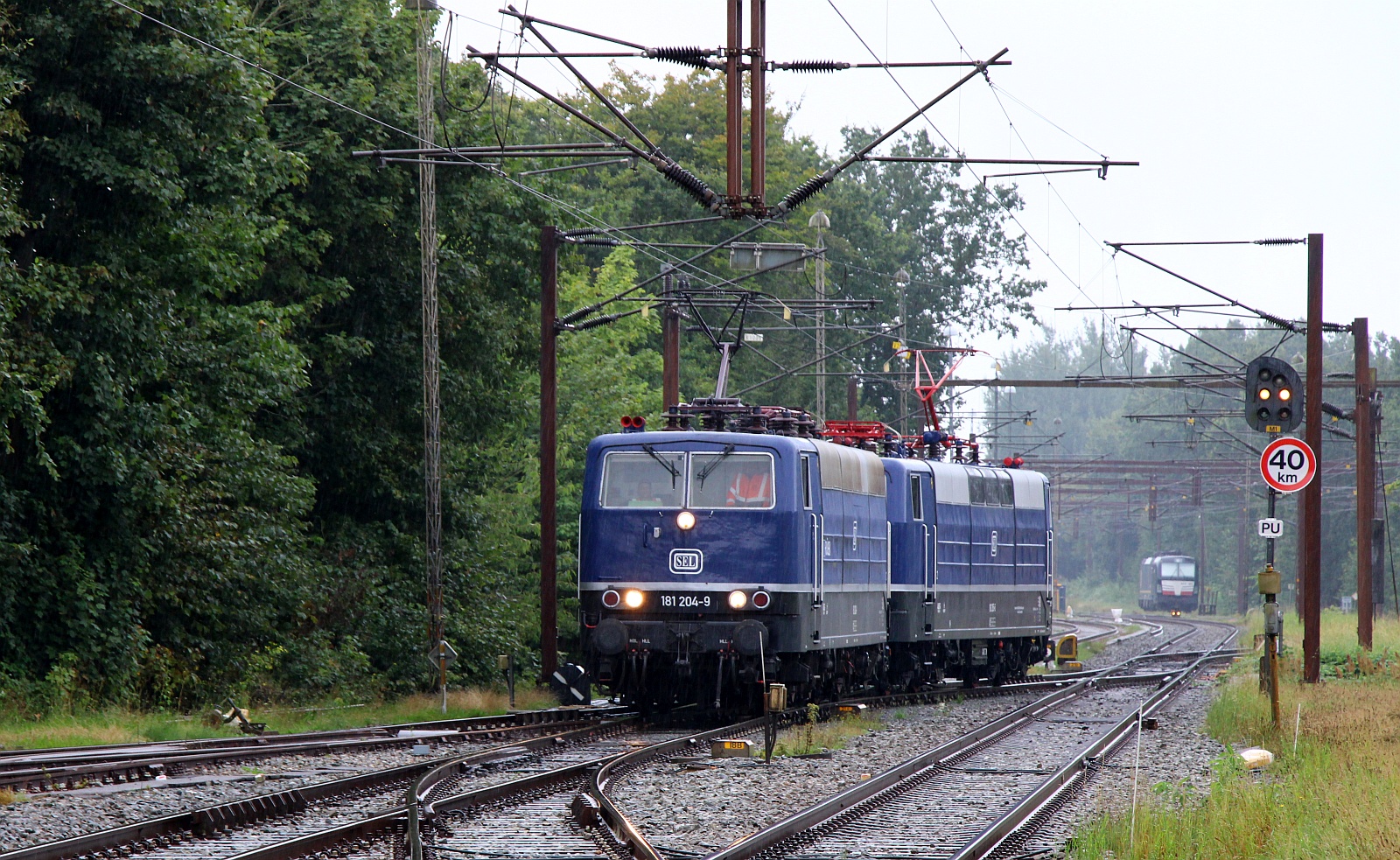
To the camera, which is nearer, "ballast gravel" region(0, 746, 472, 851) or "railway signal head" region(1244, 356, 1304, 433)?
"ballast gravel" region(0, 746, 472, 851)

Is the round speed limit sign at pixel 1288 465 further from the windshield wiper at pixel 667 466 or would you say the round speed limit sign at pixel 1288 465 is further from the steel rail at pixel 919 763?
the windshield wiper at pixel 667 466

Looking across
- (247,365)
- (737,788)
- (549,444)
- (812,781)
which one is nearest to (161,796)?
(737,788)

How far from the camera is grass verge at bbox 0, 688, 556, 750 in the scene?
16.7 metres

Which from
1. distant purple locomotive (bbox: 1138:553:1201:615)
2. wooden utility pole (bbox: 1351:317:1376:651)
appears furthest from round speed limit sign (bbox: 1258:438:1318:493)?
distant purple locomotive (bbox: 1138:553:1201:615)

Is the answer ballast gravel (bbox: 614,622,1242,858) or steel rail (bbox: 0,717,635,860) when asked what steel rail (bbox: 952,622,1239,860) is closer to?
ballast gravel (bbox: 614,622,1242,858)

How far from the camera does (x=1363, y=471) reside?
35969 mm

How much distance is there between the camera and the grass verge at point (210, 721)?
54.6 feet

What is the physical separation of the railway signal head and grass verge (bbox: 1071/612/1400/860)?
3.29 m

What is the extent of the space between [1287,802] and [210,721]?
477 inches

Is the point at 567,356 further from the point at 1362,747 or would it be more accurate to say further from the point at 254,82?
the point at 1362,747

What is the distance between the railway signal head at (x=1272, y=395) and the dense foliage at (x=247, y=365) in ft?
29.6

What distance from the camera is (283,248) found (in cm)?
2786

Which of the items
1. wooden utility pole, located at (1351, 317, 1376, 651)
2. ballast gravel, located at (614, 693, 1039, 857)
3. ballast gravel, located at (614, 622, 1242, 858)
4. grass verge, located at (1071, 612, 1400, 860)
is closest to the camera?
grass verge, located at (1071, 612, 1400, 860)

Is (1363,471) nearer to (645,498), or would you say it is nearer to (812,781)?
(645,498)
